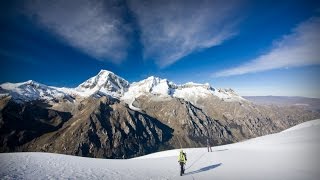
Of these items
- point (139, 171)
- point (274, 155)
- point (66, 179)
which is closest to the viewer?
point (66, 179)

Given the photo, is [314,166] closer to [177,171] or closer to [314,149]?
[314,149]

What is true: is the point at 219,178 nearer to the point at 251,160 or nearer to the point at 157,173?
the point at 157,173

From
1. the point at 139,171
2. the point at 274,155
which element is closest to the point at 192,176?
the point at 139,171

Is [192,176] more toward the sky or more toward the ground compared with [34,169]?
more toward the ground

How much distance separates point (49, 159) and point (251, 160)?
72.5ft

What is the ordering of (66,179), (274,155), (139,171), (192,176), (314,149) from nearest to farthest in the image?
(66,179) → (192,176) → (139,171) → (314,149) → (274,155)

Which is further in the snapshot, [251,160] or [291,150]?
[291,150]

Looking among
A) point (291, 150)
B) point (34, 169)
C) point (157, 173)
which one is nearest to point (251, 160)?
point (291, 150)

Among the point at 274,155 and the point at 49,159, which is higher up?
the point at 49,159

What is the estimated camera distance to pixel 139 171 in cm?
2412

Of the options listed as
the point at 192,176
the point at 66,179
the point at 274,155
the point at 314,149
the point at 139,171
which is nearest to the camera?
the point at 66,179

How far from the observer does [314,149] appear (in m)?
27.4

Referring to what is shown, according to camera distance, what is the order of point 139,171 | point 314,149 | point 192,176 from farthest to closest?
1. point 314,149
2. point 139,171
3. point 192,176

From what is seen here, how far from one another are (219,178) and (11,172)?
1671 cm
